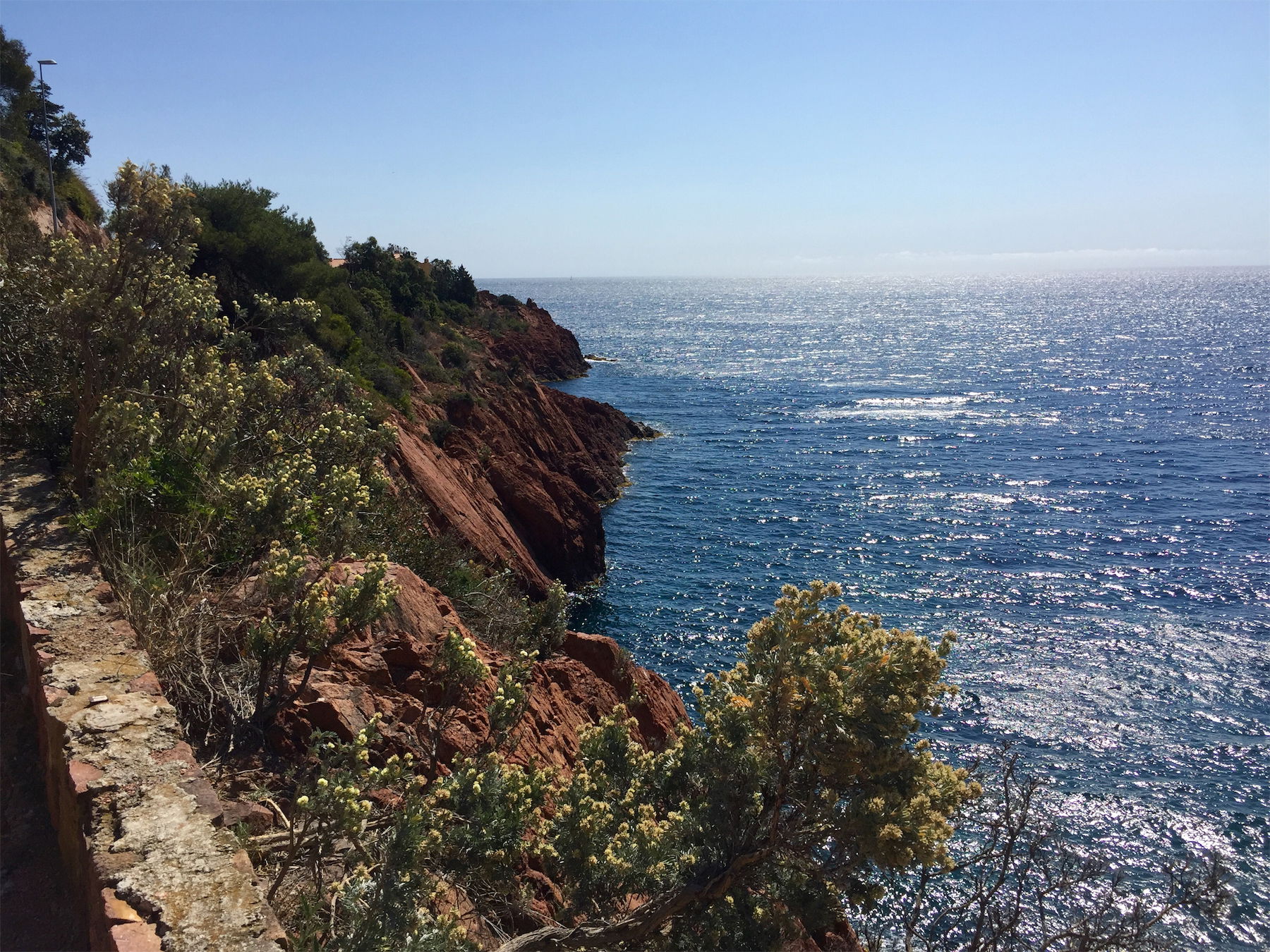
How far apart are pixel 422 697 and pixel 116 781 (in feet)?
11.1

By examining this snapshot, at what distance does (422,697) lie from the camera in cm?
773

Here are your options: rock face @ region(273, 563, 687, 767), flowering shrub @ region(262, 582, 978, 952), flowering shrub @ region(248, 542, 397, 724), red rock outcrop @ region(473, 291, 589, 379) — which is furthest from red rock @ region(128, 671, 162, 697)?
Answer: red rock outcrop @ region(473, 291, 589, 379)

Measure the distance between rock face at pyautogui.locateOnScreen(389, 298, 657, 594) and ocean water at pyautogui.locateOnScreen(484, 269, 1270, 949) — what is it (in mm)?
1928

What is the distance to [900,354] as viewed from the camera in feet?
318

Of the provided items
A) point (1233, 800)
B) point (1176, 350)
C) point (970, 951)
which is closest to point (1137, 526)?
point (1233, 800)

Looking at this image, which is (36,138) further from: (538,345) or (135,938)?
(538,345)

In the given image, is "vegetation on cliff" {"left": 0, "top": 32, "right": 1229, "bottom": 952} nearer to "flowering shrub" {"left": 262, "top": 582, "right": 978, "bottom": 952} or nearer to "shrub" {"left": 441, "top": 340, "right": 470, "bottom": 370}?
"flowering shrub" {"left": 262, "top": 582, "right": 978, "bottom": 952}

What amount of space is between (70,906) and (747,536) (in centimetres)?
2927

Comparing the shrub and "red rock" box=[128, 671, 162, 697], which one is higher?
the shrub

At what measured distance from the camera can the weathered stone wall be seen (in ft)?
12.4

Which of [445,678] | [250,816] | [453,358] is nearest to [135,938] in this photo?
[250,816]

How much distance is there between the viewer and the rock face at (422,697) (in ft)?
21.8

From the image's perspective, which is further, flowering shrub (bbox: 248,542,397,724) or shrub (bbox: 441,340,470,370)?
shrub (bbox: 441,340,470,370)

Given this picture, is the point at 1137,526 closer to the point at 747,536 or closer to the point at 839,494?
the point at 839,494
